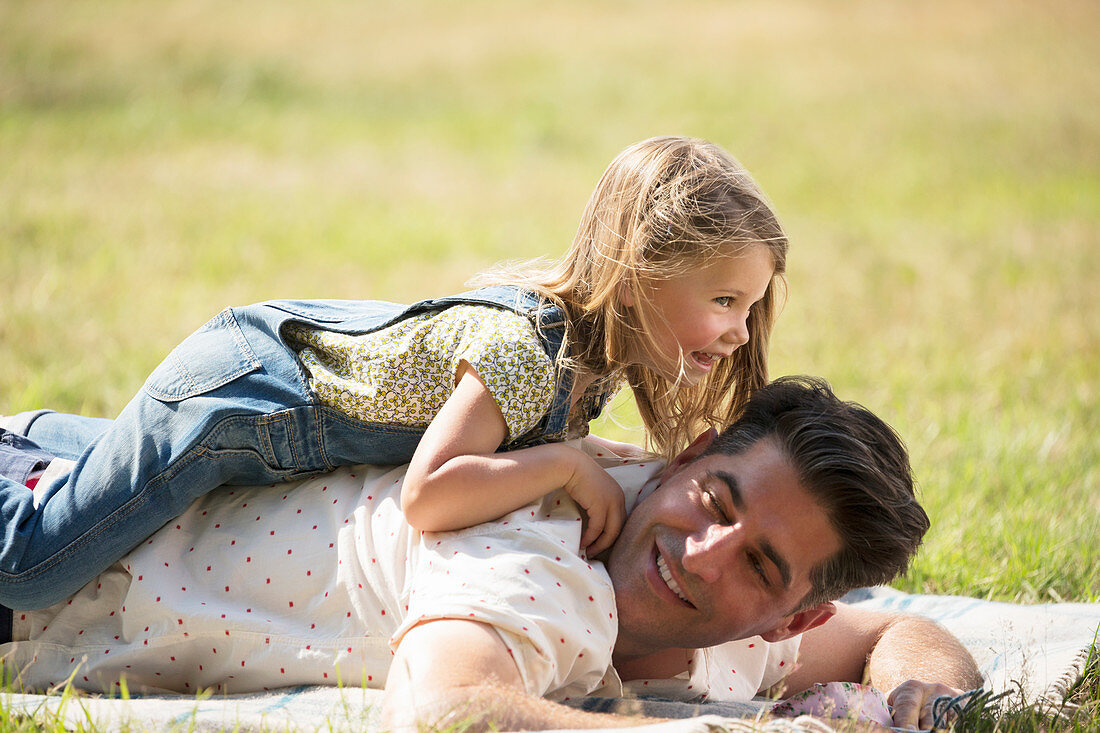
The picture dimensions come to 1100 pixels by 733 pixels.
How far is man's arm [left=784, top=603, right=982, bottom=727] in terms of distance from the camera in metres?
3.42

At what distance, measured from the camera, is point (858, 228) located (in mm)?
12055

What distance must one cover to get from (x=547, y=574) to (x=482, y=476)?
1.06 ft

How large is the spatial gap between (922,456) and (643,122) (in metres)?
10.8

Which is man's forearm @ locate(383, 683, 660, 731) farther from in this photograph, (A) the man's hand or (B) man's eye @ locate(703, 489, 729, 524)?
(A) the man's hand

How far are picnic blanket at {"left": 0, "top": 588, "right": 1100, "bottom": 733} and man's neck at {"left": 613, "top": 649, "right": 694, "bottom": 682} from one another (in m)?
0.17

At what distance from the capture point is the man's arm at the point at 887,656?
3416mm

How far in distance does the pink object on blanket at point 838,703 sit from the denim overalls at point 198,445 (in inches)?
45.4

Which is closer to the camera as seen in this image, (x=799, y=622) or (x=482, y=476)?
(x=482, y=476)

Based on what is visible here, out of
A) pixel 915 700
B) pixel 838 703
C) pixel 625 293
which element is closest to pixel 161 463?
pixel 625 293

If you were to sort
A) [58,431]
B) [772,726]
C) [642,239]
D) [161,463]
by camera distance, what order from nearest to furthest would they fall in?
1. [772,726]
2. [161,463]
3. [642,239]
4. [58,431]

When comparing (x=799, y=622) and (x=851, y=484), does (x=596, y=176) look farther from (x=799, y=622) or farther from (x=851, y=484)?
(x=851, y=484)

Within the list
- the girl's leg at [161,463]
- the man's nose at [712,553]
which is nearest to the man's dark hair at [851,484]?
the man's nose at [712,553]

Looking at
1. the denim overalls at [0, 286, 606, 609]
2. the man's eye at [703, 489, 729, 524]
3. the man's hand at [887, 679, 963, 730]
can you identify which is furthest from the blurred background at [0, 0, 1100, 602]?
the denim overalls at [0, 286, 606, 609]

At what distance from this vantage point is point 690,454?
3395 millimetres
